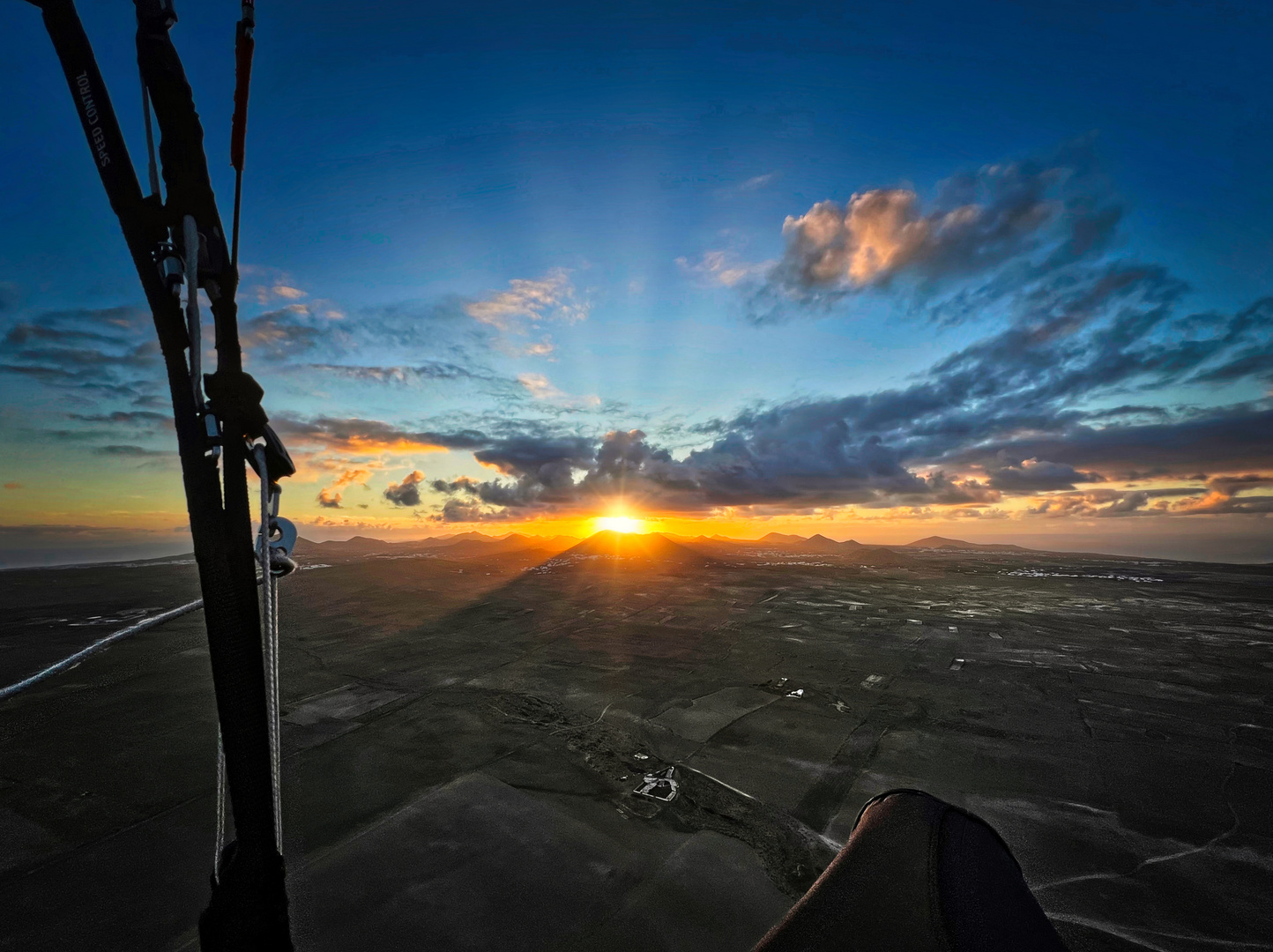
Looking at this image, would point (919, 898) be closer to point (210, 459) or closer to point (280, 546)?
point (280, 546)

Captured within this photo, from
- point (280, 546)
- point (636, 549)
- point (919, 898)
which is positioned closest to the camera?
point (919, 898)

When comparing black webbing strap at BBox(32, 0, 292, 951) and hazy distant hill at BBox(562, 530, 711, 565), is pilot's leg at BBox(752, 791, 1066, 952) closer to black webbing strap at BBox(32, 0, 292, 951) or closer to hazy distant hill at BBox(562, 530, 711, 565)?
black webbing strap at BBox(32, 0, 292, 951)

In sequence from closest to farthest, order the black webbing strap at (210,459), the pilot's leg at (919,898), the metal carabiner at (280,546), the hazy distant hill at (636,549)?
the pilot's leg at (919,898) → the black webbing strap at (210,459) → the metal carabiner at (280,546) → the hazy distant hill at (636,549)

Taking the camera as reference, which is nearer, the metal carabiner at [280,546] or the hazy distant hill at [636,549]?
the metal carabiner at [280,546]

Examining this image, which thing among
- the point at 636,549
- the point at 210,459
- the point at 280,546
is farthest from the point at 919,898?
the point at 636,549

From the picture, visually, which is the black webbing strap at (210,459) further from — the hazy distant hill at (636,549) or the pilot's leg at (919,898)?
the hazy distant hill at (636,549)

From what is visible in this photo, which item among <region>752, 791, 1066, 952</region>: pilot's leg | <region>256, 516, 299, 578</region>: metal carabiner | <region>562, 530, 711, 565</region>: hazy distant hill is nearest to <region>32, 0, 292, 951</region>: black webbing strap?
<region>256, 516, 299, 578</region>: metal carabiner

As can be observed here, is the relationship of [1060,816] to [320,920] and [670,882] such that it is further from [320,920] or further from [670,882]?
[320,920]

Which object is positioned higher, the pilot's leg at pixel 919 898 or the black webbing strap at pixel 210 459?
the black webbing strap at pixel 210 459

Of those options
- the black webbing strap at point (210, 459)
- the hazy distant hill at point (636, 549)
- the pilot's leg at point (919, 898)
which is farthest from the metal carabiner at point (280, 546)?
the hazy distant hill at point (636, 549)
